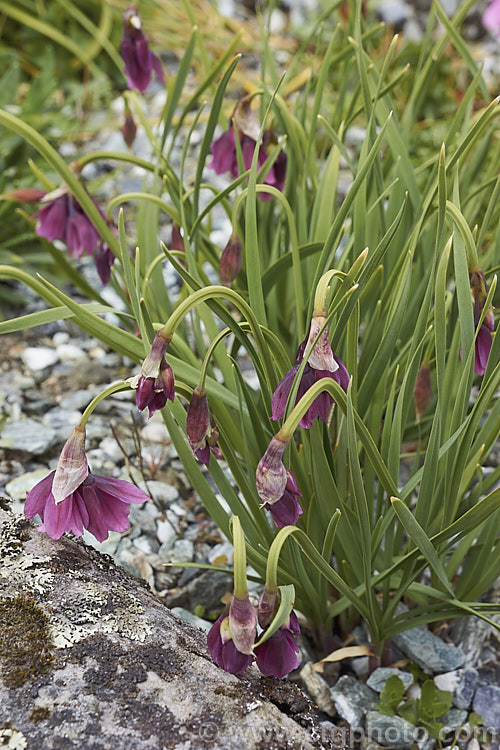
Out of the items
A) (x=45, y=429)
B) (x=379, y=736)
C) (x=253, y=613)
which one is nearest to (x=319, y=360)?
(x=253, y=613)

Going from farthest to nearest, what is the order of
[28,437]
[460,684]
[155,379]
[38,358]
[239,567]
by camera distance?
[38,358], [28,437], [460,684], [155,379], [239,567]

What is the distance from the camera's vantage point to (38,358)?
6.95 ft

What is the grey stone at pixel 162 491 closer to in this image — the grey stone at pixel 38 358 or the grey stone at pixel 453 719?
the grey stone at pixel 38 358

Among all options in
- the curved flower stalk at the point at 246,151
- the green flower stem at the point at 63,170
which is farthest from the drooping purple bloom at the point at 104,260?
the curved flower stalk at the point at 246,151

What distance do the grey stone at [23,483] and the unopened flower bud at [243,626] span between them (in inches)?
33.7

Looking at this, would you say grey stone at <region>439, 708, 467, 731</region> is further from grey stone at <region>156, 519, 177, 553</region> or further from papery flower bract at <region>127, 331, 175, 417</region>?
papery flower bract at <region>127, 331, 175, 417</region>

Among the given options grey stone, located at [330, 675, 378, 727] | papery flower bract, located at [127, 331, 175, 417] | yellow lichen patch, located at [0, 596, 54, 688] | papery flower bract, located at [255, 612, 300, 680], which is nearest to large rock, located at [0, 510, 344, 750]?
yellow lichen patch, located at [0, 596, 54, 688]

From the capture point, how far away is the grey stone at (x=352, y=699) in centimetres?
129

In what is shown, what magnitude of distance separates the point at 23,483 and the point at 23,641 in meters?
0.63

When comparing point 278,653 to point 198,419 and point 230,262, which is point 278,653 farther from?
point 230,262

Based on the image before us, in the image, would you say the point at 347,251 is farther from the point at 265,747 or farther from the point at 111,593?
the point at 265,747

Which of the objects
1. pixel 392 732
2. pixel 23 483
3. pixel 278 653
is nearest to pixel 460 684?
pixel 392 732

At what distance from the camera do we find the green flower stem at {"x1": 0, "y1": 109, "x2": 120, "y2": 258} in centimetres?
120

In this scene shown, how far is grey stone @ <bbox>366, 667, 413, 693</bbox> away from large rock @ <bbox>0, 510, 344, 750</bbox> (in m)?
0.32
